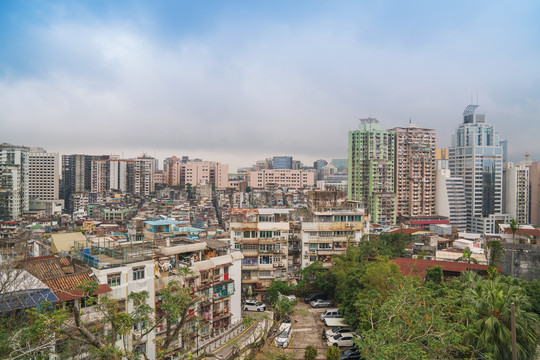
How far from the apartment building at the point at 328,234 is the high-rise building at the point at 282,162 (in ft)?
365

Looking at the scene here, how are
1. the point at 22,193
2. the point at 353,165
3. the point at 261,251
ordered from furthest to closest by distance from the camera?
the point at 353,165
the point at 22,193
the point at 261,251

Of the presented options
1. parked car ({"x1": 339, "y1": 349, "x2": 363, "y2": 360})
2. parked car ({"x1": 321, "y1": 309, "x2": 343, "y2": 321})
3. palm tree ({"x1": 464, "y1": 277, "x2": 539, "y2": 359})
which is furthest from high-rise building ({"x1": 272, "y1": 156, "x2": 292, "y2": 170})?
palm tree ({"x1": 464, "y1": 277, "x2": 539, "y2": 359})

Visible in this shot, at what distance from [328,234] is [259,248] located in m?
5.27

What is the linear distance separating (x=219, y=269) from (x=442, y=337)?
11.8 m

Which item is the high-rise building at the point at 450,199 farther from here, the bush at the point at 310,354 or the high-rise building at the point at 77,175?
the high-rise building at the point at 77,175

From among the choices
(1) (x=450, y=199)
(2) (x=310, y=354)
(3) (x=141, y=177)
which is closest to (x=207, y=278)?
(2) (x=310, y=354)

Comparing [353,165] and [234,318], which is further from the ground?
[353,165]

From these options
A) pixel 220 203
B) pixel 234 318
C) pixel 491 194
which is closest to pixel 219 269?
pixel 234 318

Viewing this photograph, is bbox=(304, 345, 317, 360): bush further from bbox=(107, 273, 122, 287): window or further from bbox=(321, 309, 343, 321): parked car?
bbox=(107, 273, 122, 287): window

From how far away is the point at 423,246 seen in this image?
103ft

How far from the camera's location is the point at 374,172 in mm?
64688

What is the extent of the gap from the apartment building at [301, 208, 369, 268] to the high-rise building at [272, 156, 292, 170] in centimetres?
11111

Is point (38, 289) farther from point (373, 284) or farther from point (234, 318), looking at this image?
point (373, 284)

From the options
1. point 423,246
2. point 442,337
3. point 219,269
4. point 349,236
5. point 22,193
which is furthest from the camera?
point 22,193
